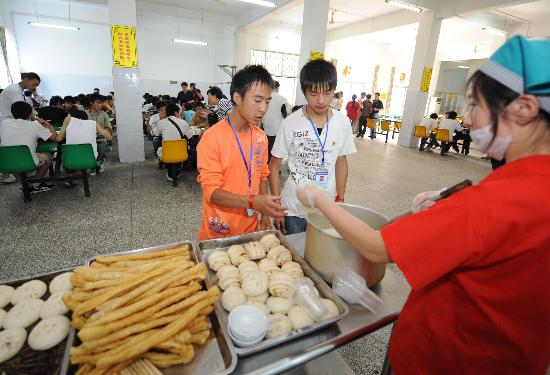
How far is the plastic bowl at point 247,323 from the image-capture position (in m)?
0.84

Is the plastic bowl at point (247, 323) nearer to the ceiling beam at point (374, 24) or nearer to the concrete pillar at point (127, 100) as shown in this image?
the concrete pillar at point (127, 100)

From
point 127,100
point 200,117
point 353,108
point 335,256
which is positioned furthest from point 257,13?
point 335,256

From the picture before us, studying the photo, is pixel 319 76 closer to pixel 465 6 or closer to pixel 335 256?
pixel 335 256

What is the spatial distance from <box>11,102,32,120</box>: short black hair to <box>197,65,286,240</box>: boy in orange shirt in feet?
13.6

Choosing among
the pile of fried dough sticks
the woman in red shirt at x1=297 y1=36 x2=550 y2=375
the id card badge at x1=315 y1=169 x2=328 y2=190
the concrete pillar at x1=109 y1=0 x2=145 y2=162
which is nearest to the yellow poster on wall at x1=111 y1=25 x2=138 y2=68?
the concrete pillar at x1=109 y1=0 x2=145 y2=162

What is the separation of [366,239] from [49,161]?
5.59m

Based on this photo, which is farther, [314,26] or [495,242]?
[314,26]

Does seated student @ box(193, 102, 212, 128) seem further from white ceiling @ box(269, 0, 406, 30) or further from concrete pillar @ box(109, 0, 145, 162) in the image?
white ceiling @ box(269, 0, 406, 30)

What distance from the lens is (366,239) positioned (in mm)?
725

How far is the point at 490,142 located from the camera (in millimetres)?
675

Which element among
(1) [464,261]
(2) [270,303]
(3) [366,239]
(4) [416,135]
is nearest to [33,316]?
(2) [270,303]

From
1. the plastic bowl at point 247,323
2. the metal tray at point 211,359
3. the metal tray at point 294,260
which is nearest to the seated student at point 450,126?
the metal tray at point 294,260

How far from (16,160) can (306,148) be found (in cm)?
417

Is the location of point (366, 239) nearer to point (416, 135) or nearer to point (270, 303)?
point (270, 303)
